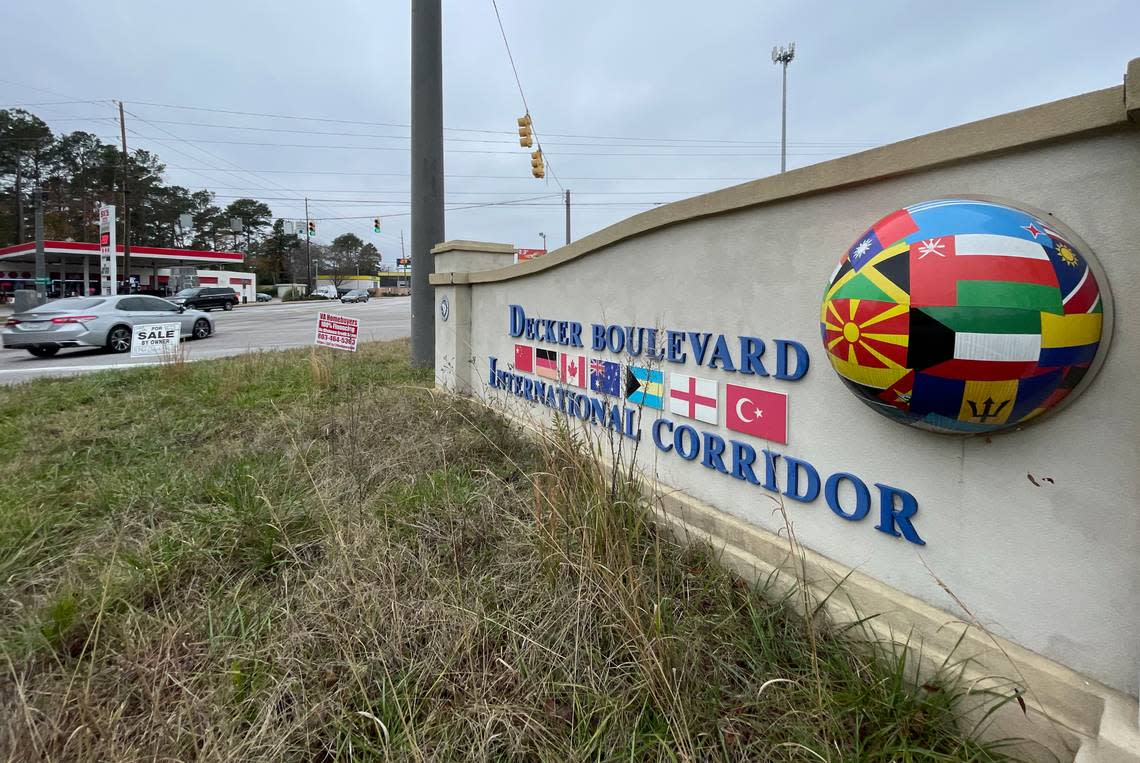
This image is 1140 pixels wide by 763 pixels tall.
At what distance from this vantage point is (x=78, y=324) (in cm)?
1399

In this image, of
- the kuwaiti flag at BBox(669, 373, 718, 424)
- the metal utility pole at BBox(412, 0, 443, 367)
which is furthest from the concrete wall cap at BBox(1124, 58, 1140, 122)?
the metal utility pole at BBox(412, 0, 443, 367)

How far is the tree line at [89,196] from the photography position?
54406mm

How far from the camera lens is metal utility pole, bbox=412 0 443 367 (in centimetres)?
892

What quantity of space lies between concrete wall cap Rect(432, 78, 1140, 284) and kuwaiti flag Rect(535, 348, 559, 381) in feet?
5.83

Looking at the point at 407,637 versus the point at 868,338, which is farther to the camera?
the point at 407,637

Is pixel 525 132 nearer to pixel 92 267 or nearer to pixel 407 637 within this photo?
pixel 407 637

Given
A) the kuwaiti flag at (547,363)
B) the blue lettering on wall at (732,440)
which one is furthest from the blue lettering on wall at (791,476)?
the kuwaiti flag at (547,363)

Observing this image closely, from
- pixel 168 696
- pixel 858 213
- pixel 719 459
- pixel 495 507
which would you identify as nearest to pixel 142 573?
pixel 168 696

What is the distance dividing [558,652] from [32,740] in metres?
1.82

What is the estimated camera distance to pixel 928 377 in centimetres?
197

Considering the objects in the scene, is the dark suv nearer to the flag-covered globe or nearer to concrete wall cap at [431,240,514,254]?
concrete wall cap at [431,240,514,254]

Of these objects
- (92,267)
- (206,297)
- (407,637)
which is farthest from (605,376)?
(92,267)

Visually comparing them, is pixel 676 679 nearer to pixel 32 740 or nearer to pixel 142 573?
pixel 32 740

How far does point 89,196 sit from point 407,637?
3083 inches
